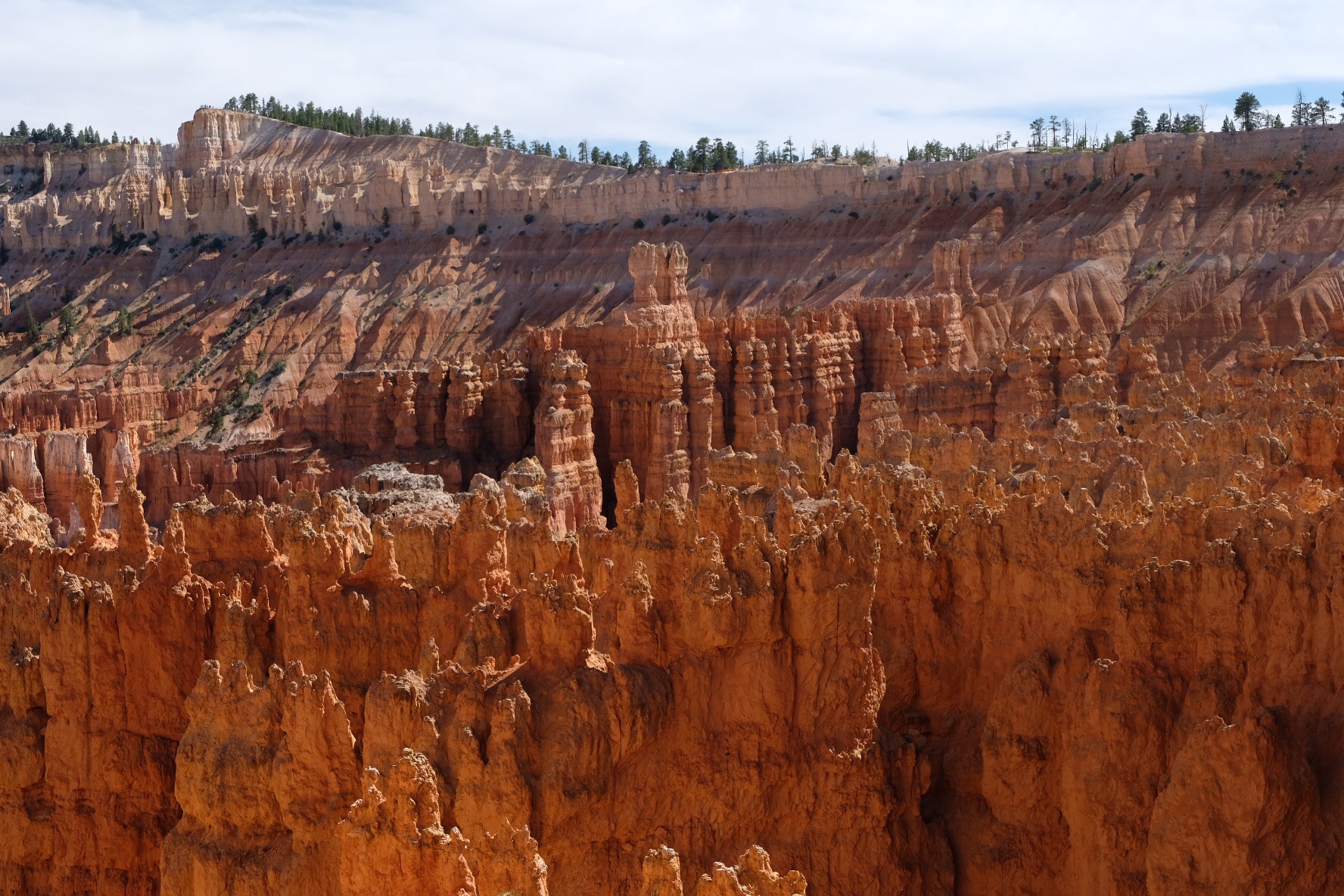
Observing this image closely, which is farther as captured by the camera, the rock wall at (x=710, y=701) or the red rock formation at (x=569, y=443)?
the red rock formation at (x=569, y=443)

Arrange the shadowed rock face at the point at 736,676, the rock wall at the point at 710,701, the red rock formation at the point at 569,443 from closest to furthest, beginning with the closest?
the rock wall at the point at 710,701 → the shadowed rock face at the point at 736,676 → the red rock formation at the point at 569,443

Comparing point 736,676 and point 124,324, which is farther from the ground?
point 124,324

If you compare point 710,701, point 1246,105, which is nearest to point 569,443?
point 710,701

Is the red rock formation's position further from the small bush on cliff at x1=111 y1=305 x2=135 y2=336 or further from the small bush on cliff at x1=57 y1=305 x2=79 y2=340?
the small bush on cliff at x1=57 y1=305 x2=79 y2=340

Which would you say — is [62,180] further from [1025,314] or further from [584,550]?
[584,550]

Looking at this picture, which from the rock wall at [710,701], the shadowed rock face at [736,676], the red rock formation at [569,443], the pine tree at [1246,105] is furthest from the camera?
the pine tree at [1246,105]

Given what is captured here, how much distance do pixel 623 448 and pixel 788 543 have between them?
77.1 ft

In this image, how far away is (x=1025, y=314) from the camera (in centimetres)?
5103

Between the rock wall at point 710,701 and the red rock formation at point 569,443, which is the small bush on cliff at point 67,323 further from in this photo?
the rock wall at point 710,701

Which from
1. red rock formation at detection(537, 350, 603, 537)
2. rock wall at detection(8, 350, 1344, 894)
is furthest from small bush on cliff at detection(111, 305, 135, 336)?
rock wall at detection(8, 350, 1344, 894)

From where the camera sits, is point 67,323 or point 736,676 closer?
point 736,676

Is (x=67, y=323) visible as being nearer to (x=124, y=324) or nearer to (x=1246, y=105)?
(x=124, y=324)

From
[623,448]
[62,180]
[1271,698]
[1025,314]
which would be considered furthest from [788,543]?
[62,180]

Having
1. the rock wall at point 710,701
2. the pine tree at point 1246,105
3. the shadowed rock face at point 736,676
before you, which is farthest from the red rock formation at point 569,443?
the pine tree at point 1246,105
